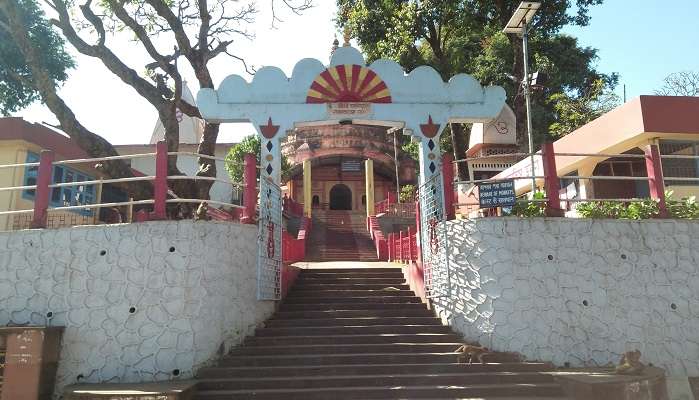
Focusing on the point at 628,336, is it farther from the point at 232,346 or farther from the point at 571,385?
the point at 232,346

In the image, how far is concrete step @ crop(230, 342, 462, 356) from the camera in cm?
714

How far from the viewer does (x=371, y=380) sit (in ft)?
20.9

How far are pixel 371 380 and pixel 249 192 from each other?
3281mm

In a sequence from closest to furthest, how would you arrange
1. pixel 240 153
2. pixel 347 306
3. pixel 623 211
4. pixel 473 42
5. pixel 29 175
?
pixel 623 211
pixel 347 306
pixel 29 175
pixel 473 42
pixel 240 153

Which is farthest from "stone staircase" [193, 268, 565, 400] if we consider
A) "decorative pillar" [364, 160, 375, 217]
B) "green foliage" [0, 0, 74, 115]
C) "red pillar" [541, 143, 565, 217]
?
"decorative pillar" [364, 160, 375, 217]

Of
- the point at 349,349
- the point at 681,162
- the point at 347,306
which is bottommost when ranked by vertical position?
the point at 349,349

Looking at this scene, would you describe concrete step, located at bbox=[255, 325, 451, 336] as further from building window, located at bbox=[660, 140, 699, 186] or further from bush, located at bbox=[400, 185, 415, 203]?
bush, located at bbox=[400, 185, 415, 203]

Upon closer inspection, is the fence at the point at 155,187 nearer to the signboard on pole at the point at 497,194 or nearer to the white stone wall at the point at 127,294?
the white stone wall at the point at 127,294

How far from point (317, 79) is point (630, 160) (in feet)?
28.2

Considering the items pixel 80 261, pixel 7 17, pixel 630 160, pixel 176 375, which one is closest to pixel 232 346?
pixel 176 375

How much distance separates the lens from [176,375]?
6.57m

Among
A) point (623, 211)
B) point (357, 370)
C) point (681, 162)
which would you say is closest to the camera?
point (357, 370)

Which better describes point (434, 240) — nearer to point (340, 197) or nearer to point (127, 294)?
point (127, 294)

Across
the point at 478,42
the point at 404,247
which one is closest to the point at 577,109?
the point at 478,42
